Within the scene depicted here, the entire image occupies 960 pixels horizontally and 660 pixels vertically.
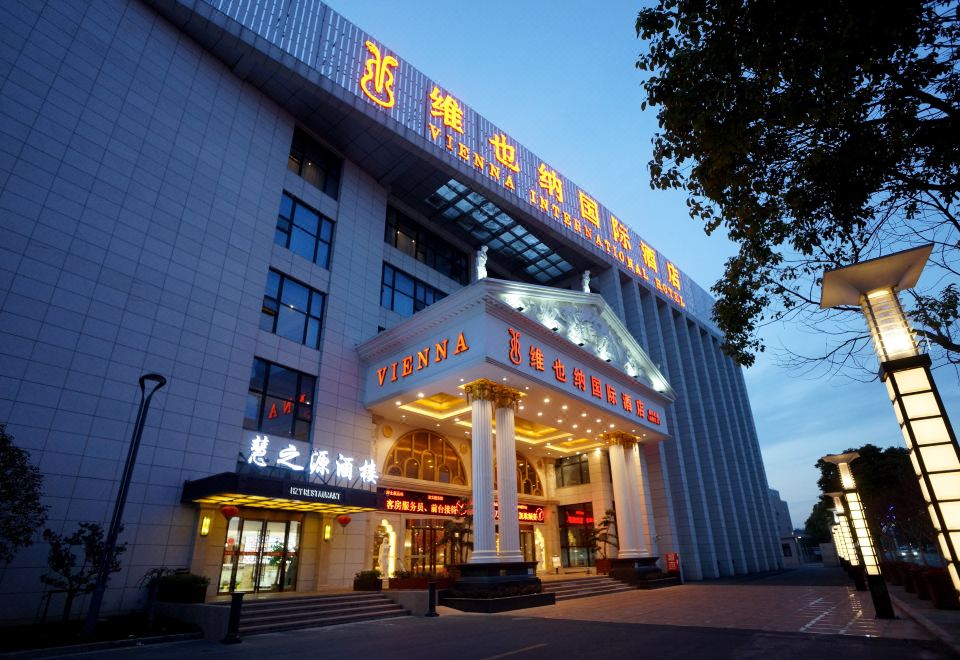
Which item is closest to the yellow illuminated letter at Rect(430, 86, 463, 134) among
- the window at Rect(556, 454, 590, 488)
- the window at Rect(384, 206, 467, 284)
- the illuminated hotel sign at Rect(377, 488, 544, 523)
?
the window at Rect(384, 206, 467, 284)

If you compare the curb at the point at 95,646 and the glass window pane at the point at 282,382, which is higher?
the glass window pane at the point at 282,382

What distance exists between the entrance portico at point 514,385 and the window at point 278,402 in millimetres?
2993

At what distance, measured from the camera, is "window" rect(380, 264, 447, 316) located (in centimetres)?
2700

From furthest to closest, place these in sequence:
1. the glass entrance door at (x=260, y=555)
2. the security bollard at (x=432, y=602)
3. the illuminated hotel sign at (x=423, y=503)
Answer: the illuminated hotel sign at (x=423, y=503) → the glass entrance door at (x=260, y=555) → the security bollard at (x=432, y=602)

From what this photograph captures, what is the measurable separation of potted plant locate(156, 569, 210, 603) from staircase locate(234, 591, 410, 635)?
138 cm

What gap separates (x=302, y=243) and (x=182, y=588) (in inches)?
572

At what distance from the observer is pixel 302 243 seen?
2325 cm

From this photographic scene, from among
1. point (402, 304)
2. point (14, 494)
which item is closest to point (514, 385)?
point (402, 304)

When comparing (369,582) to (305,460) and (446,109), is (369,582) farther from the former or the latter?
(446,109)

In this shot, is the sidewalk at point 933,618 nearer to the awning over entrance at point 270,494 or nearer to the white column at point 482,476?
the white column at point 482,476

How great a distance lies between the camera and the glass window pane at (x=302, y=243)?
2292 cm

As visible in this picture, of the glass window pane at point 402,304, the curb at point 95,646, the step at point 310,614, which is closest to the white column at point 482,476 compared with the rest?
the step at point 310,614

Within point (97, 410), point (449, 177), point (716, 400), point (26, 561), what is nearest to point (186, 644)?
point (26, 561)

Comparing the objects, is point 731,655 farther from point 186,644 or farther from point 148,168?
point 148,168
